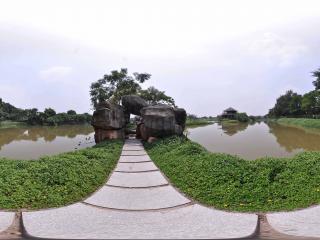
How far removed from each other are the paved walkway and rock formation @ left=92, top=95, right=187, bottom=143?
9.86 metres

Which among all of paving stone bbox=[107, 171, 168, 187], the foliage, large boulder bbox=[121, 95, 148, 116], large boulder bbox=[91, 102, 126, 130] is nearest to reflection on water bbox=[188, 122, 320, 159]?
large boulder bbox=[121, 95, 148, 116]

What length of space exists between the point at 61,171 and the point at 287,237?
5.35 m

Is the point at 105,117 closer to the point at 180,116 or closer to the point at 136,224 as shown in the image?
the point at 180,116

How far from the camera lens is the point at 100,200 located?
6383mm

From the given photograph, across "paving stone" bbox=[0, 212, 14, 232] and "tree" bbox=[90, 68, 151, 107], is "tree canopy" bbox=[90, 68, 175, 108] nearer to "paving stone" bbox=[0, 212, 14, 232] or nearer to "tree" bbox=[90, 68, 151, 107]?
"tree" bbox=[90, 68, 151, 107]

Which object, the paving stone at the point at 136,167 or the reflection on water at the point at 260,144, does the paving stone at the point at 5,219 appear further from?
the reflection on water at the point at 260,144

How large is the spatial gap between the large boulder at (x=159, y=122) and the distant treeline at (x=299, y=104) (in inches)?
1258

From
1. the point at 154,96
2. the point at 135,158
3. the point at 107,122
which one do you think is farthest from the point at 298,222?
the point at 154,96

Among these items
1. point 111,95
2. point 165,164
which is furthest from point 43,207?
point 111,95

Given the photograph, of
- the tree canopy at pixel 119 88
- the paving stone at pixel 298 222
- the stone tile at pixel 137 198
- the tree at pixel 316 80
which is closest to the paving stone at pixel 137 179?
the stone tile at pixel 137 198

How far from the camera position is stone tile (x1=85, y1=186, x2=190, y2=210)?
6.06 metres

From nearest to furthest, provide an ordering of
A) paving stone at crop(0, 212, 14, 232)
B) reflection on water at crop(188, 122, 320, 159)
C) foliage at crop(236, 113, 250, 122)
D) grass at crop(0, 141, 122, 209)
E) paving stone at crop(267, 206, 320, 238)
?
paving stone at crop(267, 206, 320, 238) → paving stone at crop(0, 212, 14, 232) → grass at crop(0, 141, 122, 209) → reflection on water at crop(188, 122, 320, 159) → foliage at crop(236, 113, 250, 122)

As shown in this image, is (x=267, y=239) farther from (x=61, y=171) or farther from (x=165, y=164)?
(x=165, y=164)

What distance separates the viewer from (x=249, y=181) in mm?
7203
